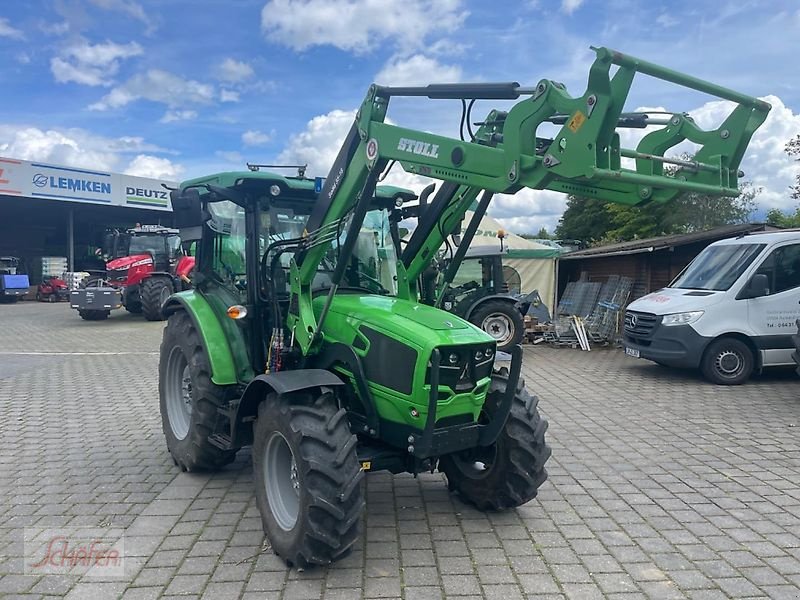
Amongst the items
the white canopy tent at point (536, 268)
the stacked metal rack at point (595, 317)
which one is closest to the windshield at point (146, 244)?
the white canopy tent at point (536, 268)

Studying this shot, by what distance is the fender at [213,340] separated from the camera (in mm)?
4816

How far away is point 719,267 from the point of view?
395 inches

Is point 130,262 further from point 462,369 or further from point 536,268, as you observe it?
point 462,369

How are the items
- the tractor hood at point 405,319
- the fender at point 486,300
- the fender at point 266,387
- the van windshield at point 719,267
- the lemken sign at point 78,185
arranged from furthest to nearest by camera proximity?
the lemken sign at point 78,185
the fender at point 486,300
the van windshield at point 719,267
the tractor hood at point 405,319
the fender at point 266,387

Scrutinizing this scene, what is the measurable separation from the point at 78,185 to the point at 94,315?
10960 mm

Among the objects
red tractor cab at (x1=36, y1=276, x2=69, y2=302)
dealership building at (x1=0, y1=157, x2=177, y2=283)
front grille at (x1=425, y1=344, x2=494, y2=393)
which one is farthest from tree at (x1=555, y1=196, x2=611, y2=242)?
front grille at (x1=425, y1=344, x2=494, y2=393)

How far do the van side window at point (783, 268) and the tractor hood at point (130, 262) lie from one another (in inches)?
592

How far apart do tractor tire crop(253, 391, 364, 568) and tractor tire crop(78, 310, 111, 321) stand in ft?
52.2

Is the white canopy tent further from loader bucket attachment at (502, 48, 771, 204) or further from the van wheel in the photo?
loader bucket attachment at (502, 48, 771, 204)

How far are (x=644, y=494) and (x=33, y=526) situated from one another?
4.47 meters

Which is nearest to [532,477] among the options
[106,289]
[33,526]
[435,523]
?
[435,523]

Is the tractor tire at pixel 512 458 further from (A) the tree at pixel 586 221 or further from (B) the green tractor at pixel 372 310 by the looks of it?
(A) the tree at pixel 586 221

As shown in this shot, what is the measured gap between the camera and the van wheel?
9367mm

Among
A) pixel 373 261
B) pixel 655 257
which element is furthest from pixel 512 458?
pixel 655 257
